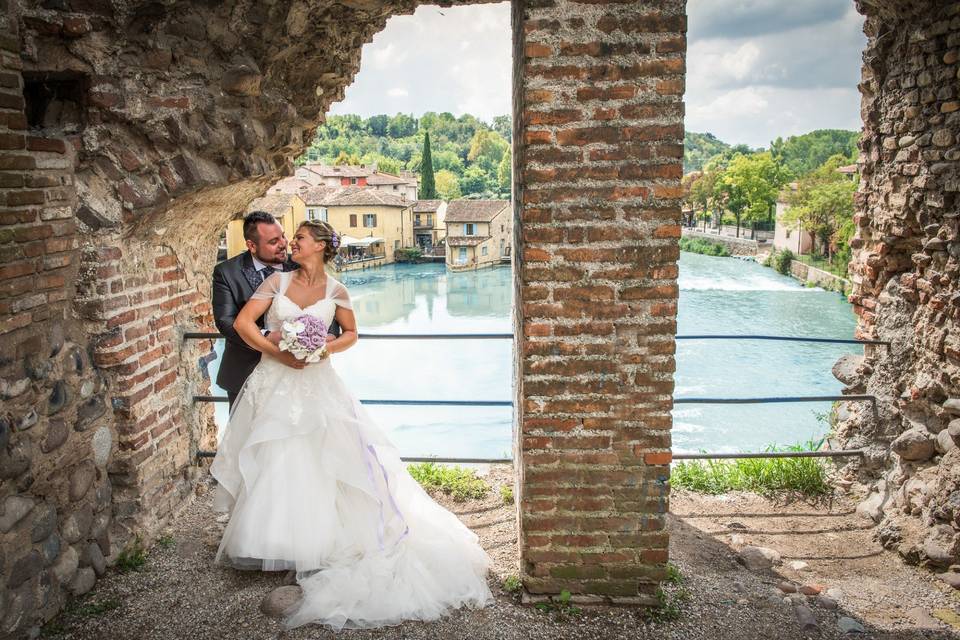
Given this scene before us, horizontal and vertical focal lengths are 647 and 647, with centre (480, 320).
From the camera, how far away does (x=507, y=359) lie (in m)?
32.2

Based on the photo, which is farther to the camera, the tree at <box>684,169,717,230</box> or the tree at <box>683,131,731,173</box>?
the tree at <box>683,131,731,173</box>

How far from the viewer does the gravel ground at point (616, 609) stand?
9.46ft

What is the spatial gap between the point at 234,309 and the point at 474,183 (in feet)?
307

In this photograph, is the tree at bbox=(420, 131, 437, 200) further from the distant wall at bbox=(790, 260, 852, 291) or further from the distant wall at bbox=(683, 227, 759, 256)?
the distant wall at bbox=(790, 260, 852, 291)

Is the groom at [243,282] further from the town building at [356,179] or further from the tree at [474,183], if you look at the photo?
the tree at [474,183]

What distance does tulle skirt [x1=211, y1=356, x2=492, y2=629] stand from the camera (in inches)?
121

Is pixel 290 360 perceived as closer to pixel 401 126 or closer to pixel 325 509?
pixel 325 509

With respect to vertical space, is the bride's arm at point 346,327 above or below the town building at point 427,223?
below

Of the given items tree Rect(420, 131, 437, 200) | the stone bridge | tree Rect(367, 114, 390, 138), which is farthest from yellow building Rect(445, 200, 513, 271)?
tree Rect(367, 114, 390, 138)

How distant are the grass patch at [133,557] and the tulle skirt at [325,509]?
0.44 meters

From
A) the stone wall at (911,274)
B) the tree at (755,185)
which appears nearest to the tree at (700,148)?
the tree at (755,185)

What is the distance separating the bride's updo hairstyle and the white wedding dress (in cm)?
16

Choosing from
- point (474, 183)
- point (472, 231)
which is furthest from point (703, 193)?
point (472, 231)

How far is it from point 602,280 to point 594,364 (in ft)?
1.20
